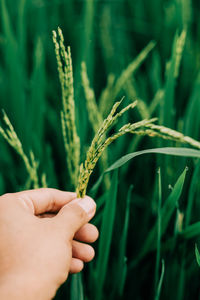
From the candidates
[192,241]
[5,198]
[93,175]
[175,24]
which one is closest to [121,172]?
[93,175]

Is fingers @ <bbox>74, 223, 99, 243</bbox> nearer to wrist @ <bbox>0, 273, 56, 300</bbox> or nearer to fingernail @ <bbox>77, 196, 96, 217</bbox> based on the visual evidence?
fingernail @ <bbox>77, 196, 96, 217</bbox>

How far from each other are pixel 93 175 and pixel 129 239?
185mm

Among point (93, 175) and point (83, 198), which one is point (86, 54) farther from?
point (83, 198)

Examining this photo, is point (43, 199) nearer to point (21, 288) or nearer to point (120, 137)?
point (21, 288)

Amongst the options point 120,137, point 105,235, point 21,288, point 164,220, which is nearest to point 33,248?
point 21,288

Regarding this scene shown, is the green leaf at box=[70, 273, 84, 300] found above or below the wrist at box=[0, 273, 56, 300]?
below

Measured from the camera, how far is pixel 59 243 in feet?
1.67

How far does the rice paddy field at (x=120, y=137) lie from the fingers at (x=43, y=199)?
0.07 metres

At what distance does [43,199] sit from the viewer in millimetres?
617

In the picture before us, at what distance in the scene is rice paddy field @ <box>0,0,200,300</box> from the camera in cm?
67

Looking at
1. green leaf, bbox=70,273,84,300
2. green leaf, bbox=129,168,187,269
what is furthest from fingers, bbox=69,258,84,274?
green leaf, bbox=129,168,187,269

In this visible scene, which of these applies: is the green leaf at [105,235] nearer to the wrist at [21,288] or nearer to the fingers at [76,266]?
the fingers at [76,266]

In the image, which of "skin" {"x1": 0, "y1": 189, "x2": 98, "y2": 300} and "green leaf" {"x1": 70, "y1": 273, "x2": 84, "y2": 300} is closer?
"skin" {"x1": 0, "y1": 189, "x2": 98, "y2": 300}

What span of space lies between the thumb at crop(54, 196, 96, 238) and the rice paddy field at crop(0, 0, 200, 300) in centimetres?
2
